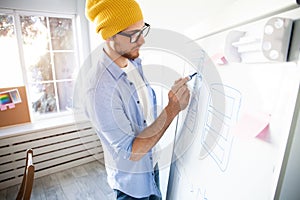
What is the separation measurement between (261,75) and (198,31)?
0.37 meters

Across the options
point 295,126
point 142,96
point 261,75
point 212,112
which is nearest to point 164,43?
point 142,96

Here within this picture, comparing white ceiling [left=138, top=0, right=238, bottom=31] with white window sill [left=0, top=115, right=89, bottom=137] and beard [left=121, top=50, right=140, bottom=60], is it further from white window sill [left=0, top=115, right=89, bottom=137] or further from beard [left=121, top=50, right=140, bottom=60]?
white window sill [left=0, top=115, right=89, bottom=137]

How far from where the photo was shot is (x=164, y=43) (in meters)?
1.12

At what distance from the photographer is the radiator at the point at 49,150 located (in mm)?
1966

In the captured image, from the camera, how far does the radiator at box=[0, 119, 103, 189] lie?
6.45ft

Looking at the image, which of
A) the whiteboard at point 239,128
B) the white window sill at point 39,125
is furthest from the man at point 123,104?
the white window sill at point 39,125

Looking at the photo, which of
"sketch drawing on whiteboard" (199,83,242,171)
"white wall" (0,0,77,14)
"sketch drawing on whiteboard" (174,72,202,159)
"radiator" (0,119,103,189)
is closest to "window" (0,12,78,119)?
"white wall" (0,0,77,14)

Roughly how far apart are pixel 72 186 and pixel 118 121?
1.75 m

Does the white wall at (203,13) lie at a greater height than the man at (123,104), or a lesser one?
greater

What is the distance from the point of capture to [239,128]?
17.0 inches

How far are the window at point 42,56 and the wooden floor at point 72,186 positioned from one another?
83 cm

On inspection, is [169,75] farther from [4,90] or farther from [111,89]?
[4,90]

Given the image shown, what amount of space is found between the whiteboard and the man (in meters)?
0.15

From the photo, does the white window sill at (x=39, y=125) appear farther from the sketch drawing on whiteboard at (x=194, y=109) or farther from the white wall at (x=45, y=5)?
the sketch drawing on whiteboard at (x=194, y=109)
